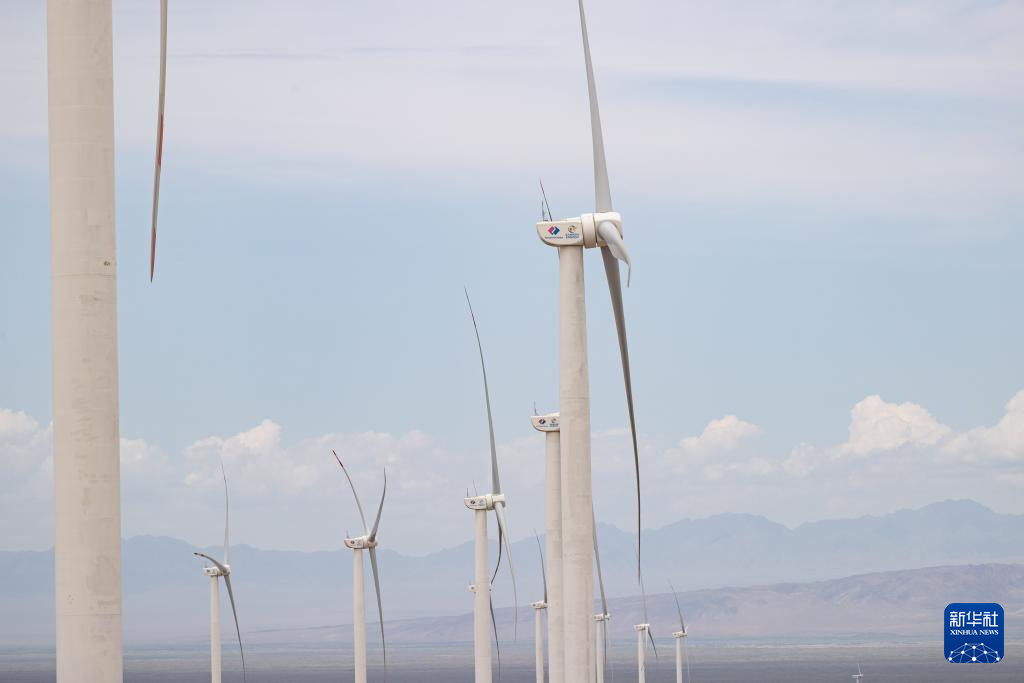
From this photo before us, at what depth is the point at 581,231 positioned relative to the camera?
4084 centimetres

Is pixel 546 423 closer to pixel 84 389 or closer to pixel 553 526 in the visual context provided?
pixel 553 526

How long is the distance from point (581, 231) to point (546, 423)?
19698 millimetres

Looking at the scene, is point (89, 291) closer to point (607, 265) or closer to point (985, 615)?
point (607, 265)

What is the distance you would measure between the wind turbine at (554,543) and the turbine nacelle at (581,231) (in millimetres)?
11449

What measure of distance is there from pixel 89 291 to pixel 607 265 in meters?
25.9

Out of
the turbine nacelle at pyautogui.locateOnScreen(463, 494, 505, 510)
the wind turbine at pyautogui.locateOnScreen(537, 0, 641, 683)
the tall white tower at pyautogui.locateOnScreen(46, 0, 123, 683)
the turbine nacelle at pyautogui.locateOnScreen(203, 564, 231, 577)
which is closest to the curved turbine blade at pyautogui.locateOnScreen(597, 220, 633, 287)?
the wind turbine at pyautogui.locateOnScreen(537, 0, 641, 683)

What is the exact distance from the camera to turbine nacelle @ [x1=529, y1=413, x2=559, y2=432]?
59.5 meters

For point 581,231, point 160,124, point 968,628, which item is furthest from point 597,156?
point 968,628

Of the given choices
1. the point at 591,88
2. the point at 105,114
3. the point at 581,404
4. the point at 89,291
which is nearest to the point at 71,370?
the point at 89,291

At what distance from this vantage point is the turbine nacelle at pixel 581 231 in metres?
40.8

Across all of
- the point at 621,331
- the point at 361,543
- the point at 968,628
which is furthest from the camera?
the point at 361,543

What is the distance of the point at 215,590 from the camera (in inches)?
3802

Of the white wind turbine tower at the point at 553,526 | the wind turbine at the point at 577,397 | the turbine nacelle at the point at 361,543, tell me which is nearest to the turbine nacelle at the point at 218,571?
the turbine nacelle at the point at 361,543

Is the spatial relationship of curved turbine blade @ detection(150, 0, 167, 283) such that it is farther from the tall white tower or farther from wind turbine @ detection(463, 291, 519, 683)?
wind turbine @ detection(463, 291, 519, 683)
